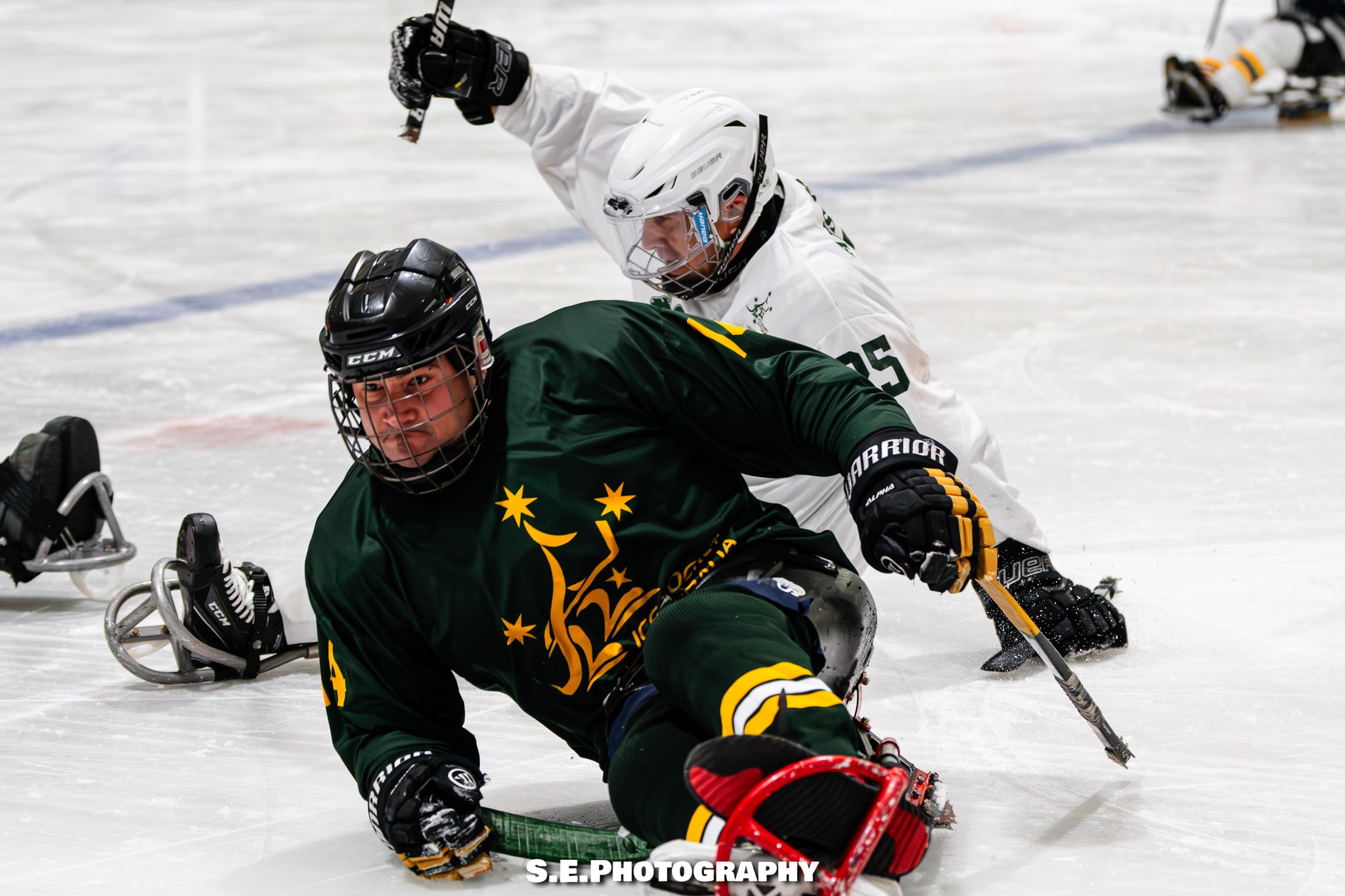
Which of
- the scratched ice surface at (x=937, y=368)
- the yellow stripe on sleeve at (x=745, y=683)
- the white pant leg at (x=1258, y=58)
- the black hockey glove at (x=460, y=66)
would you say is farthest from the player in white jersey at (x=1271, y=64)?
the yellow stripe on sleeve at (x=745, y=683)

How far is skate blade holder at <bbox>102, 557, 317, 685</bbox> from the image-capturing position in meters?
2.92

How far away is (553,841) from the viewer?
2172 millimetres

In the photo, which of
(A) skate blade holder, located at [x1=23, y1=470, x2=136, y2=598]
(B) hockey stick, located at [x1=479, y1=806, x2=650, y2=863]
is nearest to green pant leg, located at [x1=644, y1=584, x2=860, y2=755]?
(B) hockey stick, located at [x1=479, y1=806, x2=650, y2=863]

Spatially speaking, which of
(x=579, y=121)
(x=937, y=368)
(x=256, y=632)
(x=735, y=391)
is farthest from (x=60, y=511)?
(x=937, y=368)

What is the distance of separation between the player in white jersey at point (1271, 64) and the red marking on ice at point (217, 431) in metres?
6.05

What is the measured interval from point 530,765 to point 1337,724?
1308mm

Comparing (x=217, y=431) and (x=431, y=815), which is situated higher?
(x=431, y=815)

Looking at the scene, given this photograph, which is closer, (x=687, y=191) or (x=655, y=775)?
(x=655, y=775)

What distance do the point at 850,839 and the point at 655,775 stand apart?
1.03ft

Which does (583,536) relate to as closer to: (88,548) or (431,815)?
(431,815)

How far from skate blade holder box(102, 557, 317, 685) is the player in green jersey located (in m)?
0.79

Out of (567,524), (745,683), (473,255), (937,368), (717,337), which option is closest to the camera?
(745,683)

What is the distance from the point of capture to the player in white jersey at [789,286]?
9.21 ft

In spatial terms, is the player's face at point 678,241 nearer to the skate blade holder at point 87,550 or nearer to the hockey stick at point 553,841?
the hockey stick at point 553,841
